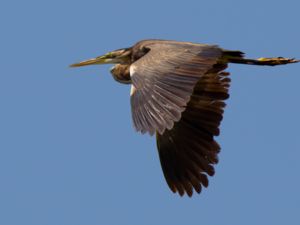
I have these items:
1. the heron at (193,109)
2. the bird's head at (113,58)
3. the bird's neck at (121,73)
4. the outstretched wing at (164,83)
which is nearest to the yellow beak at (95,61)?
the bird's head at (113,58)

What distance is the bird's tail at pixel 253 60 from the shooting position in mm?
A: 12367

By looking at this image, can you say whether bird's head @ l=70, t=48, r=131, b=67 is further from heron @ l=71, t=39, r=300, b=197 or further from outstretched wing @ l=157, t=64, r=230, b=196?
outstretched wing @ l=157, t=64, r=230, b=196

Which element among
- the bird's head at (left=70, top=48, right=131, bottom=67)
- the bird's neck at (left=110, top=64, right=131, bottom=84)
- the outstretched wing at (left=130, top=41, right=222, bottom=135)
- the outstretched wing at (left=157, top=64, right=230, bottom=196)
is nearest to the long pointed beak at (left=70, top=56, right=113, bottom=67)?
the bird's head at (left=70, top=48, right=131, bottom=67)

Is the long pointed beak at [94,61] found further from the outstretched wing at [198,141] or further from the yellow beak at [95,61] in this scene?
the outstretched wing at [198,141]

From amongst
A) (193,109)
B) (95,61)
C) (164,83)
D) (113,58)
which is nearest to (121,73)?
(113,58)

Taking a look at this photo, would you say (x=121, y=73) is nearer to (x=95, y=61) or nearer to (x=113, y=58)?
(x=113, y=58)

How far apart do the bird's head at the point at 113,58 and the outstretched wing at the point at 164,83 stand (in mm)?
1477

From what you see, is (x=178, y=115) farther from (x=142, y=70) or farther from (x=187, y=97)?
(x=142, y=70)

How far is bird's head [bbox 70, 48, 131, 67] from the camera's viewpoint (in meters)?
13.4

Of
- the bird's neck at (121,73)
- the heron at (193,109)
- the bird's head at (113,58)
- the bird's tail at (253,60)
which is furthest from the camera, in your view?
the bird's head at (113,58)

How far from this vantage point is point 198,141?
506 inches

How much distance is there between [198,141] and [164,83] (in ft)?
7.82

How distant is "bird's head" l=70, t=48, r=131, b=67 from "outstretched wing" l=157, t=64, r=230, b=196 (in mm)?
1225

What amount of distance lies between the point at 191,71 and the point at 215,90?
183 centimetres
